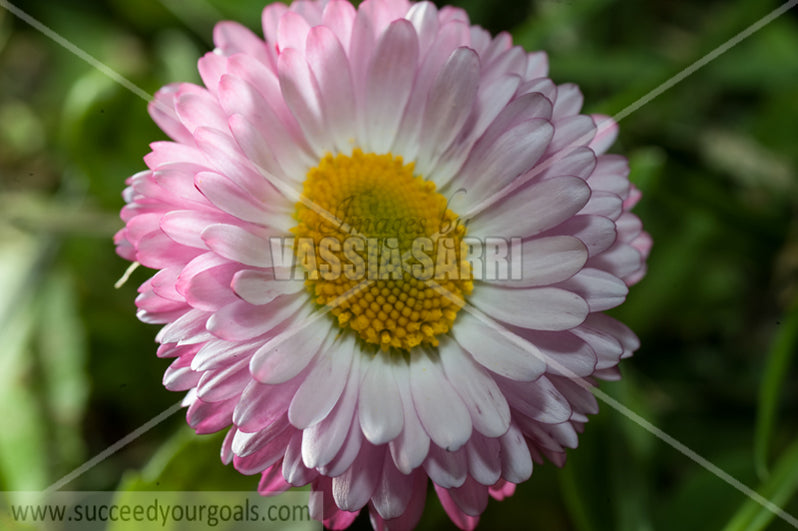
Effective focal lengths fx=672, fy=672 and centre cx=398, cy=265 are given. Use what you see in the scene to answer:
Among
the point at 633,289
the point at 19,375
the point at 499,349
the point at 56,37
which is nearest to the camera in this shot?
the point at 499,349

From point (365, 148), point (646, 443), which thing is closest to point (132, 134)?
point (365, 148)

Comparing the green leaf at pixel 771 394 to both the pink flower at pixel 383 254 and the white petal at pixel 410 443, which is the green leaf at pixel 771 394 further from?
the white petal at pixel 410 443

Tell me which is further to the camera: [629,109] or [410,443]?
[629,109]

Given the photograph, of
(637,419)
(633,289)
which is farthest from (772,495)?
(633,289)

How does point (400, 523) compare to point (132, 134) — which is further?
point (132, 134)

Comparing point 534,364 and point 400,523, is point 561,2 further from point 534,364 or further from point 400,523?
point 400,523

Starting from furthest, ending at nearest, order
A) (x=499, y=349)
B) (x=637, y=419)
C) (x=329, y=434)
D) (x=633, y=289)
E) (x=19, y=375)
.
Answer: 1. (x=633, y=289)
2. (x=19, y=375)
3. (x=637, y=419)
4. (x=499, y=349)
5. (x=329, y=434)

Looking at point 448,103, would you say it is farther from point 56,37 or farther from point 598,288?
point 56,37

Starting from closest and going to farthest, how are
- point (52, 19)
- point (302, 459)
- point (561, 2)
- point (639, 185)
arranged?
point (302, 459), point (639, 185), point (561, 2), point (52, 19)
